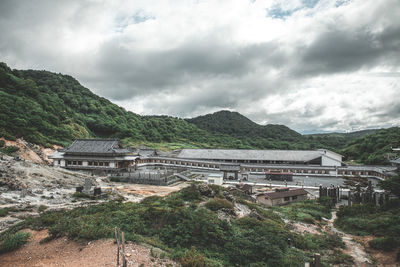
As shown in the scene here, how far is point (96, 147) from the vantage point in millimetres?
41688

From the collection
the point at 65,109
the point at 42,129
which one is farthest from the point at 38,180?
the point at 65,109

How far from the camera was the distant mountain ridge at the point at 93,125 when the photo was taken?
5317cm

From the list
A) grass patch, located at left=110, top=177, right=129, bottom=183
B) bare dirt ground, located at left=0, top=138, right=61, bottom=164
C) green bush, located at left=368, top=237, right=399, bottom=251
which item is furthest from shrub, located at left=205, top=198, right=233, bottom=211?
bare dirt ground, located at left=0, top=138, right=61, bottom=164

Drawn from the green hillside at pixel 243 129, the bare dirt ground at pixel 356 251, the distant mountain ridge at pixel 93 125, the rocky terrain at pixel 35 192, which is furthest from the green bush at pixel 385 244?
the green hillside at pixel 243 129

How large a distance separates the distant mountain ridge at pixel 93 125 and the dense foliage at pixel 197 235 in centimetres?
4188

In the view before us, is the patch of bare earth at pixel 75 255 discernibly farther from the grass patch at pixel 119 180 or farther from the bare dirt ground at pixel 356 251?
the grass patch at pixel 119 180

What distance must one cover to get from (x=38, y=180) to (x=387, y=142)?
302 feet

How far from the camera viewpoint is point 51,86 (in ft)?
329

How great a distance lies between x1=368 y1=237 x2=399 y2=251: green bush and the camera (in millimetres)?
14867

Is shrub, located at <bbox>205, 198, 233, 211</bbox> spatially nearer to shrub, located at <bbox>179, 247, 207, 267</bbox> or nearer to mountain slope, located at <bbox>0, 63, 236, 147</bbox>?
shrub, located at <bbox>179, 247, 207, 267</bbox>

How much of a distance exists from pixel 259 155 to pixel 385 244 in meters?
38.7

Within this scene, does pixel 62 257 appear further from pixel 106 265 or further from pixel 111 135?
pixel 111 135

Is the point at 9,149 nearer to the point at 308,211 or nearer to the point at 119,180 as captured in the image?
the point at 119,180

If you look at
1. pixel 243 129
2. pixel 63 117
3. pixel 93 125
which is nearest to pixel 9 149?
pixel 63 117
